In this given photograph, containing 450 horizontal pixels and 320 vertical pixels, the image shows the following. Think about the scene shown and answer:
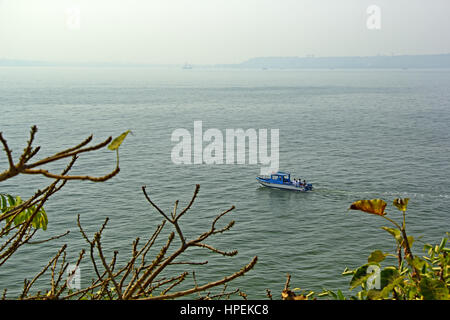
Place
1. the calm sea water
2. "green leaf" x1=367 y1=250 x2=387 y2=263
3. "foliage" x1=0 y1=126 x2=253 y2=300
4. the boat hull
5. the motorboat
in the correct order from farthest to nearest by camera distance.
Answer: the boat hull
the motorboat
the calm sea water
"green leaf" x1=367 y1=250 x2=387 y2=263
"foliage" x1=0 y1=126 x2=253 y2=300

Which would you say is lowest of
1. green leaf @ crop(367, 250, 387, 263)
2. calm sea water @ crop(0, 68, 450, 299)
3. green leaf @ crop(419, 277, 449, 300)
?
calm sea water @ crop(0, 68, 450, 299)

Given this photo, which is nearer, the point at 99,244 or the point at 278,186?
the point at 99,244

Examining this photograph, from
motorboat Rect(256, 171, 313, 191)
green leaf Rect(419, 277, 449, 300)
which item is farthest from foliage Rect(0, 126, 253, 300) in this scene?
motorboat Rect(256, 171, 313, 191)

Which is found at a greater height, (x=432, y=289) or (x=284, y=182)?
(x=432, y=289)

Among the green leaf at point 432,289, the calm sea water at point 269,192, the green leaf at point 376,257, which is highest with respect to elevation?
the green leaf at point 376,257

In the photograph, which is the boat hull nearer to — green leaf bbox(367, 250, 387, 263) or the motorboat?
the motorboat

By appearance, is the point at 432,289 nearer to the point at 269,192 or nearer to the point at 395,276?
the point at 395,276

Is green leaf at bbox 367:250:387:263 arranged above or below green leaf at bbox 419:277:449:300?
above

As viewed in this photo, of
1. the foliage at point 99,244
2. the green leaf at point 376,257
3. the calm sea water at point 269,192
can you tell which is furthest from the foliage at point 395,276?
the calm sea water at point 269,192

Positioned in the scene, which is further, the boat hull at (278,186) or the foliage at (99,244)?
the boat hull at (278,186)

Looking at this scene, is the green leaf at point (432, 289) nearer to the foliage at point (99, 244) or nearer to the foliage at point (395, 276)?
the foliage at point (395, 276)

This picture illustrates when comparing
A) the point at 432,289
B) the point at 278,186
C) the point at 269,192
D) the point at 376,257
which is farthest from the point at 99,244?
the point at 278,186

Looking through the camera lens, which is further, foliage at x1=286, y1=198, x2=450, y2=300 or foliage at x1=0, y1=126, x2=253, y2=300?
foliage at x1=286, y1=198, x2=450, y2=300

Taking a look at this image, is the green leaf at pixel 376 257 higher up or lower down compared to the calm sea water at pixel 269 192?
higher up
